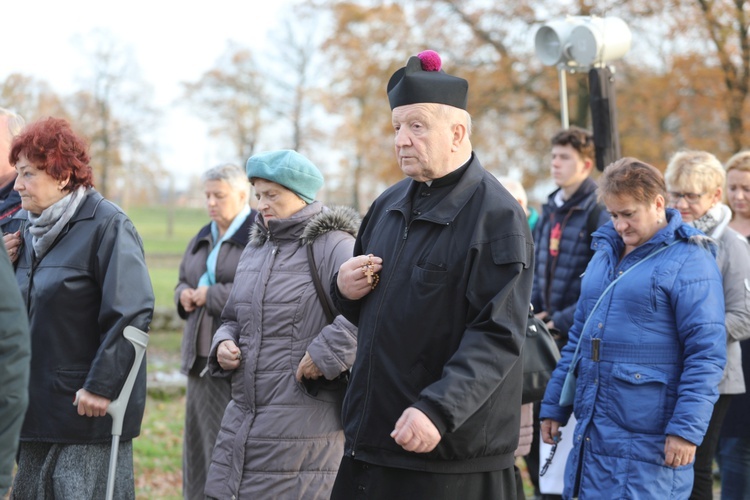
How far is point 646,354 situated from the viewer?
3.88 metres

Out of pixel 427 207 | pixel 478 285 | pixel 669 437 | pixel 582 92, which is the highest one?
pixel 582 92

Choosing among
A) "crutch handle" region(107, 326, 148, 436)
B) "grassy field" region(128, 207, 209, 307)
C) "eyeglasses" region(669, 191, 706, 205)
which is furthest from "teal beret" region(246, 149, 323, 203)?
"grassy field" region(128, 207, 209, 307)

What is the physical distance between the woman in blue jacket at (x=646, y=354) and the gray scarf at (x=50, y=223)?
2342 millimetres

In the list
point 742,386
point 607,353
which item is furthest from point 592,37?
point 607,353

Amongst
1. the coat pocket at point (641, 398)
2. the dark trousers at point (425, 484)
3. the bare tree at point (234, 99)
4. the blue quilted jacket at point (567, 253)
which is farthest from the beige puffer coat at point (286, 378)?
the bare tree at point (234, 99)

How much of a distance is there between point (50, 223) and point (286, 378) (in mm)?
1218

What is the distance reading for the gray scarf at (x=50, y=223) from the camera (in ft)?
12.8

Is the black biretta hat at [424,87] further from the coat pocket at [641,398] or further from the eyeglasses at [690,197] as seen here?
the eyeglasses at [690,197]

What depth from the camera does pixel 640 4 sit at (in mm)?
18766

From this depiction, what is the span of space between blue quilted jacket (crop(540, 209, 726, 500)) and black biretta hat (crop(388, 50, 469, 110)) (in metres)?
1.29

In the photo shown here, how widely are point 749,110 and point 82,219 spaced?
576 inches

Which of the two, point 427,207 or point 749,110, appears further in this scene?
point 749,110

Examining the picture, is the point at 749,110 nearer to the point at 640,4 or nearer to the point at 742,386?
the point at 640,4

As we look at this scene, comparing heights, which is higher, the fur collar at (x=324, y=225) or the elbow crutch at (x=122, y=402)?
the fur collar at (x=324, y=225)
